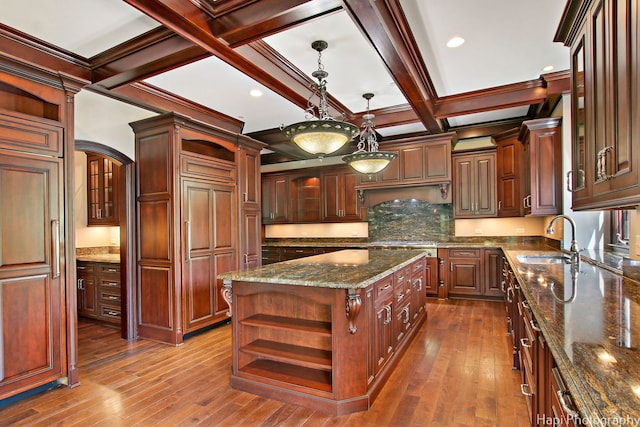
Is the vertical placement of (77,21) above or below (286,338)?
above

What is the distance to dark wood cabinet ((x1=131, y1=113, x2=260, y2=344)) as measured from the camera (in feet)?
12.6

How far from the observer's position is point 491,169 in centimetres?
555

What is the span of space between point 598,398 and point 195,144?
4868mm

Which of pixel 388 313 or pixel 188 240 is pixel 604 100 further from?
pixel 188 240

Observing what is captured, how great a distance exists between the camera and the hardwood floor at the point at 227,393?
2.27m

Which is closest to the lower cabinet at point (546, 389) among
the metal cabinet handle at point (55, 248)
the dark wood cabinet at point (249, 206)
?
the metal cabinet handle at point (55, 248)

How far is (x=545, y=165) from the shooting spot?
4109mm

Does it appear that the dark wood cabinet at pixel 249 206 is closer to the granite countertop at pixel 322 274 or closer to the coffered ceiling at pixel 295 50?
the coffered ceiling at pixel 295 50

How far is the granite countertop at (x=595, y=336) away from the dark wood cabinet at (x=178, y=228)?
3.33m

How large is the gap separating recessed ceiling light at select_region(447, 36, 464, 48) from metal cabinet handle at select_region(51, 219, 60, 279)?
141 inches

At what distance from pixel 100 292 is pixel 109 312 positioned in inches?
12.2

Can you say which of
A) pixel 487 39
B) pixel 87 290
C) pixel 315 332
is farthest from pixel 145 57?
pixel 87 290

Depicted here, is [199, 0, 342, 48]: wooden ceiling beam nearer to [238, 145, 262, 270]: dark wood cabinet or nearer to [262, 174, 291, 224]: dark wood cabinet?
[238, 145, 262, 270]: dark wood cabinet

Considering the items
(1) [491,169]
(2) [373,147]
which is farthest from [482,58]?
(1) [491,169]
